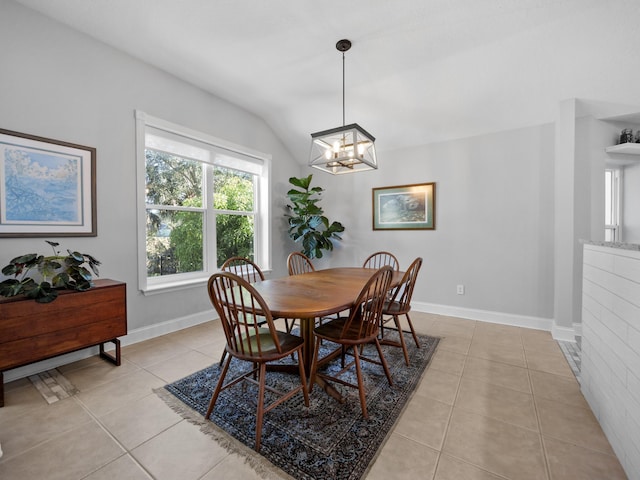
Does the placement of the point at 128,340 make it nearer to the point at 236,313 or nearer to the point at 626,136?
the point at 236,313

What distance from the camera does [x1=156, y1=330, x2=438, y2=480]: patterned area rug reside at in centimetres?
139

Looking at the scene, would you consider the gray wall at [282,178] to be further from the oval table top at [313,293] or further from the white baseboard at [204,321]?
the oval table top at [313,293]

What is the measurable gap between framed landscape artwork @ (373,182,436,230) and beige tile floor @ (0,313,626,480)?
1.99 m

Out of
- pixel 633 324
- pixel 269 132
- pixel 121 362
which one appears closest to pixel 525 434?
pixel 633 324

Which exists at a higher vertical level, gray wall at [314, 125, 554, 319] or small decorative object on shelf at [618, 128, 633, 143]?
small decorative object on shelf at [618, 128, 633, 143]

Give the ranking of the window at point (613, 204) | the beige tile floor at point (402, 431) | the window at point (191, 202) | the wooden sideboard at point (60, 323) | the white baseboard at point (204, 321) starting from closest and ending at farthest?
the beige tile floor at point (402, 431) < the wooden sideboard at point (60, 323) < the white baseboard at point (204, 321) < the window at point (191, 202) < the window at point (613, 204)

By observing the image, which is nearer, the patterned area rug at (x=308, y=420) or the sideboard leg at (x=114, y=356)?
the patterned area rug at (x=308, y=420)

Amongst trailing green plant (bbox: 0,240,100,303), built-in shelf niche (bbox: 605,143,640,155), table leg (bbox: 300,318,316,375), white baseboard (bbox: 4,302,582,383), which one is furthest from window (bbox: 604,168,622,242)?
trailing green plant (bbox: 0,240,100,303)

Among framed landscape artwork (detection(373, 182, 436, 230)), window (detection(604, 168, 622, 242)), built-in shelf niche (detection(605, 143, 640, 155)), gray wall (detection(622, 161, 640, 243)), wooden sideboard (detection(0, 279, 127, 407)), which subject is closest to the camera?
wooden sideboard (detection(0, 279, 127, 407))

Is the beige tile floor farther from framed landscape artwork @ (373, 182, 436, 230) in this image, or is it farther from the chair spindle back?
framed landscape artwork @ (373, 182, 436, 230)

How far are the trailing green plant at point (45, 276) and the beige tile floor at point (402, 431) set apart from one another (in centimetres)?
71

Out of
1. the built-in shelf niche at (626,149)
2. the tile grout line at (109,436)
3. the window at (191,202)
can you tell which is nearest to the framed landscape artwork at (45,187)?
the window at (191,202)

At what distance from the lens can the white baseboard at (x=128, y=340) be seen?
2197 millimetres

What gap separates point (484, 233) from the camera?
3.57 m
